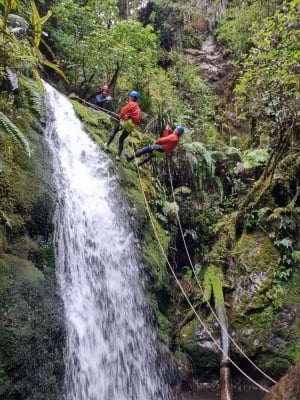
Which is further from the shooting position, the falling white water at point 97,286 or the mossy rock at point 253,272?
the mossy rock at point 253,272

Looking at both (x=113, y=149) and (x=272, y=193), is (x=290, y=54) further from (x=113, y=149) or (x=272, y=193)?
(x=113, y=149)

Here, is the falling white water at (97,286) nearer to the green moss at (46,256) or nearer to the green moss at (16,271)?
the green moss at (46,256)

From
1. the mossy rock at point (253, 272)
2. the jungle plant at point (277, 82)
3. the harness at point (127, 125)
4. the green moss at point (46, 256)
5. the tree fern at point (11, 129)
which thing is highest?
the jungle plant at point (277, 82)

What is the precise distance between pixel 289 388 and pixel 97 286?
9.52 feet

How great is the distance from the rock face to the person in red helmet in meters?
7.44

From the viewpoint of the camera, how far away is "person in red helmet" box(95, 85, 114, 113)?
9.87 meters

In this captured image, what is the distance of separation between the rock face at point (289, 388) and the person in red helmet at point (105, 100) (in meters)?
7.44

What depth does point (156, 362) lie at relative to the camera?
6.17m

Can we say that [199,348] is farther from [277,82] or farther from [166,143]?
[277,82]

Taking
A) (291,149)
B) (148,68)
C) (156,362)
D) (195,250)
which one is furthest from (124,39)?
(156,362)

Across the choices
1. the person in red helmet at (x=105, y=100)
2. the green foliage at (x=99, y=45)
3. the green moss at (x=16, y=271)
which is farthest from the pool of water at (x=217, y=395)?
the green foliage at (x=99, y=45)

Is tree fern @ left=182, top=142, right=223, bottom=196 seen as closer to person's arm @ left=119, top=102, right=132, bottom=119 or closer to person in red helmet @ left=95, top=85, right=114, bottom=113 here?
person in red helmet @ left=95, top=85, right=114, bottom=113

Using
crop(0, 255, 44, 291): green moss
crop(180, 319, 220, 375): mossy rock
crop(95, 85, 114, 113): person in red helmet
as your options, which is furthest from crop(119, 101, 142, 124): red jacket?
crop(180, 319, 220, 375): mossy rock

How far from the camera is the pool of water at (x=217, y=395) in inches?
243
